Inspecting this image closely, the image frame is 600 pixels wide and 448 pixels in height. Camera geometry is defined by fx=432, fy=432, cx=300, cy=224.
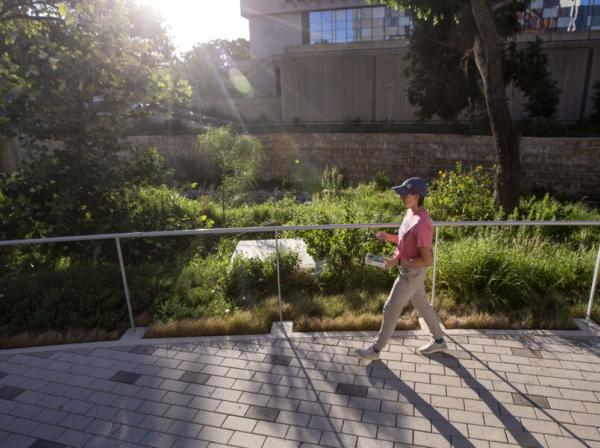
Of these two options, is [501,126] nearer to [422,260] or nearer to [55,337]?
[422,260]

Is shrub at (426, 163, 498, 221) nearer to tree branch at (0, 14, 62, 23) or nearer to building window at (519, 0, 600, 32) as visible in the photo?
tree branch at (0, 14, 62, 23)

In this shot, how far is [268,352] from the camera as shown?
13.2ft

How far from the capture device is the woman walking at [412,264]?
347 centimetres

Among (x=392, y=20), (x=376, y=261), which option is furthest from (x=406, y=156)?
(x=392, y=20)

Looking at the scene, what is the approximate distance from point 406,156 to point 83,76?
13624mm

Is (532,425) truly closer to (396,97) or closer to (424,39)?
(424,39)

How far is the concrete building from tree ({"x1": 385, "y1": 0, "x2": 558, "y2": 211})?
3464 millimetres

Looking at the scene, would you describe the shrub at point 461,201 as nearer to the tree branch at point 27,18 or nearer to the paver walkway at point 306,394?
the paver walkway at point 306,394

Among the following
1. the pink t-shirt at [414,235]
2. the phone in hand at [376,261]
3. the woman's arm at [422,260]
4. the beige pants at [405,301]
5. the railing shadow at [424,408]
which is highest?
the pink t-shirt at [414,235]

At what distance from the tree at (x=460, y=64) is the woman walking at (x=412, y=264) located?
6022 mm

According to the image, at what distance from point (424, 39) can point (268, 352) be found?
16.6 m

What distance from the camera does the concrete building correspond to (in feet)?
74.3

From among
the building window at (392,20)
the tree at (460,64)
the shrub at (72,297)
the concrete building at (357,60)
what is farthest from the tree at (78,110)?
the concrete building at (357,60)

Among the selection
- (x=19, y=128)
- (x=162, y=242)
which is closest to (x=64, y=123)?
(x=19, y=128)
